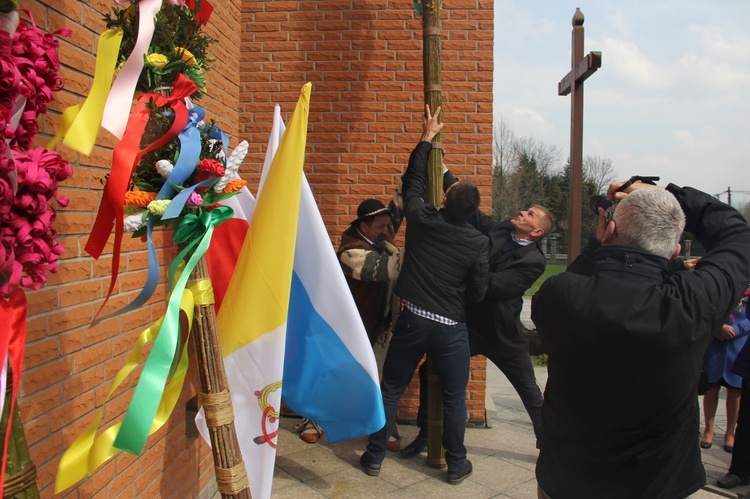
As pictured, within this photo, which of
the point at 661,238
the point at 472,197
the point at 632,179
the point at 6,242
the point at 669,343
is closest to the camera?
the point at 6,242

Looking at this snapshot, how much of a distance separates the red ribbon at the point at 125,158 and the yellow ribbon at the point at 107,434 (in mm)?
232

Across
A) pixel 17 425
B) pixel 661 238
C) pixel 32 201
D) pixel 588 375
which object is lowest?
pixel 588 375

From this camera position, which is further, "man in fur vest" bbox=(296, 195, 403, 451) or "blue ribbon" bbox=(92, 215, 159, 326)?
"man in fur vest" bbox=(296, 195, 403, 451)

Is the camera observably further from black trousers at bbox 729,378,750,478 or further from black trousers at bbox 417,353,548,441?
black trousers at bbox 729,378,750,478

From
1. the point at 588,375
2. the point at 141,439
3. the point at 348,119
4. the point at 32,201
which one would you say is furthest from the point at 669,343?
the point at 348,119

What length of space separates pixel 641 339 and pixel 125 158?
5.83 ft

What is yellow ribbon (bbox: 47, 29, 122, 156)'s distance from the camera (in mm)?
1694

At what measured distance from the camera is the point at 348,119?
5.48 metres

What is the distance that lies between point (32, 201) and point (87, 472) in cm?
102

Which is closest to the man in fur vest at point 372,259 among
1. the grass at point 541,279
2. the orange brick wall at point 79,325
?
the orange brick wall at point 79,325

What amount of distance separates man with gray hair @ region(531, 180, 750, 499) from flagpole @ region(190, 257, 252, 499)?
1241 millimetres

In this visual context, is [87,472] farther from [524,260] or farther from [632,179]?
[524,260]

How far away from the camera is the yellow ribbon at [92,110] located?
1694 mm

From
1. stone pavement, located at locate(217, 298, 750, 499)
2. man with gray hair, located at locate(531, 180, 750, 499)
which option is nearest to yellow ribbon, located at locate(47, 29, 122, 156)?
man with gray hair, located at locate(531, 180, 750, 499)
